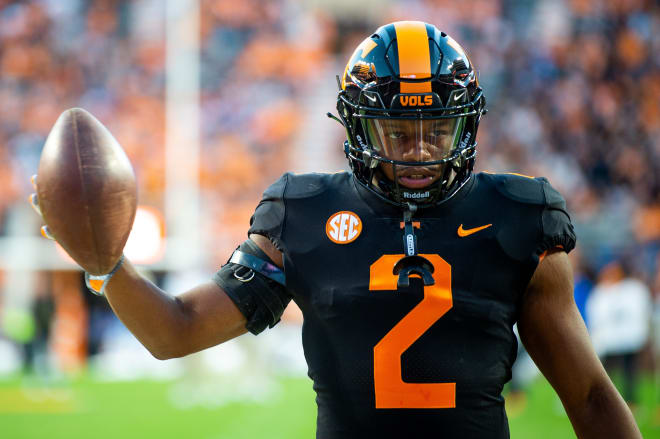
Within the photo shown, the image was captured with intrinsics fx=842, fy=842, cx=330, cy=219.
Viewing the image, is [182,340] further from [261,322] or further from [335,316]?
[335,316]

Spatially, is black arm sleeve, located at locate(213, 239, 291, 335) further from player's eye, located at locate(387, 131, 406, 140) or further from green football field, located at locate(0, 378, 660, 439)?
green football field, located at locate(0, 378, 660, 439)

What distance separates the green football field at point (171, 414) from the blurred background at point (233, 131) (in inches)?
3.9

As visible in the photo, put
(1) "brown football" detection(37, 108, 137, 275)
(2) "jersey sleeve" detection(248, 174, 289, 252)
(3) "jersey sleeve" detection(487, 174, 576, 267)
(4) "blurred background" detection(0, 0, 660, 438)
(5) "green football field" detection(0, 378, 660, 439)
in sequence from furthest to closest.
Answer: (4) "blurred background" detection(0, 0, 660, 438), (5) "green football field" detection(0, 378, 660, 439), (2) "jersey sleeve" detection(248, 174, 289, 252), (3) "jersey sleeve" detection(487, 174, 576, 267), (1) "brown football" detection(37, 108, 137, 275)

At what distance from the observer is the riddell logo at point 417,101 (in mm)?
1902

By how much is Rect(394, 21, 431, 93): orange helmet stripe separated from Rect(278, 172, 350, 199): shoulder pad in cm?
30

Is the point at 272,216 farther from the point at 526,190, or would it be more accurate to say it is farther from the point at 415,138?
the point at 526,190

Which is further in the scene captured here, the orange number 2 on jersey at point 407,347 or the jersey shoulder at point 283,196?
the jersey shoulder at point 283,196

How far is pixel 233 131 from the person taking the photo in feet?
44.3

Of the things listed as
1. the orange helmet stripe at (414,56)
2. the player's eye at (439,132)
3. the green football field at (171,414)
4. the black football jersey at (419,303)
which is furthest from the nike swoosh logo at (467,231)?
the green football field at (171,414)

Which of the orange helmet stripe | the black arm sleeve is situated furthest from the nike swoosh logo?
the black arm sleeve

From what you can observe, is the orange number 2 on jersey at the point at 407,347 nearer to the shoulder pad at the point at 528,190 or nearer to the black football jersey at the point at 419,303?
the black football jersey at the point at 419,303

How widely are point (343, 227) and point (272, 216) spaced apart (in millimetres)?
180

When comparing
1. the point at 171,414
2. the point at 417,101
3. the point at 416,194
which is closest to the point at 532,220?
the point at 416,194

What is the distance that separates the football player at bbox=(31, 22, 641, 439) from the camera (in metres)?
1.83
